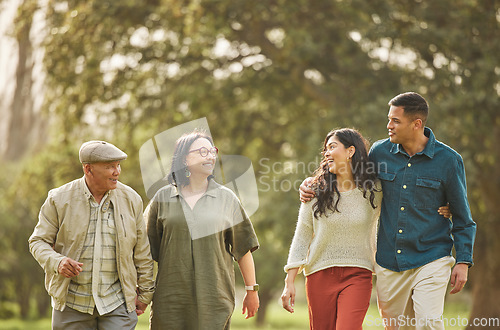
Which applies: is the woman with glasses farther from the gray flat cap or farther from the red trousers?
the gray flat cap

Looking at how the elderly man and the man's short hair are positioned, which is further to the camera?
the man's short hair

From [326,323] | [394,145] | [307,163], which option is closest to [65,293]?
[326,323]

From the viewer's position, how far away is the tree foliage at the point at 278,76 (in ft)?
34.6

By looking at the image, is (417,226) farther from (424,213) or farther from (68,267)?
(68,267)

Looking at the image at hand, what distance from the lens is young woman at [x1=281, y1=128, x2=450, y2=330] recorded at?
4.61 metres

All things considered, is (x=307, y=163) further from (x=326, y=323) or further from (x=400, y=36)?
(x=326, y=323)

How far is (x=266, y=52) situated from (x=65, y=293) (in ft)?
28.9

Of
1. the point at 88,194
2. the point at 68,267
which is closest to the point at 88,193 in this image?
the point at 88,194

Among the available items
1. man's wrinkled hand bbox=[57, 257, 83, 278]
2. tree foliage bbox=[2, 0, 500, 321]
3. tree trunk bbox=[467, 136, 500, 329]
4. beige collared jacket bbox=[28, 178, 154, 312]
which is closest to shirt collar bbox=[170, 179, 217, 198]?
beige collared jacket bbox=[28, 178, 154, 312]

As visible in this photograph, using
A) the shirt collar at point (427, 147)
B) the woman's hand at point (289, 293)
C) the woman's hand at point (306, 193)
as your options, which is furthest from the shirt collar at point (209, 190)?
the shirt collar at point (427, 147)

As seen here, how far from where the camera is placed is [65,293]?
422 cm

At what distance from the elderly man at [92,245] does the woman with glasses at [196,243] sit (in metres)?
0.27

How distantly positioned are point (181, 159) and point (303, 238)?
3.52 feet

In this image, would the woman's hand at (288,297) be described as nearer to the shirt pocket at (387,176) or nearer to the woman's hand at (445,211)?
the shirt pocket at (387,176)
